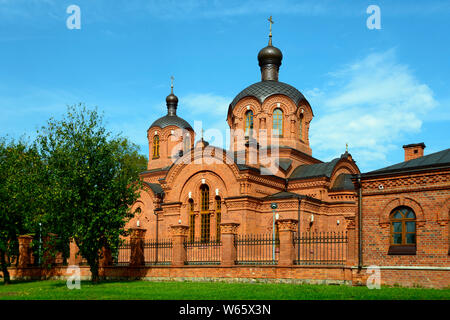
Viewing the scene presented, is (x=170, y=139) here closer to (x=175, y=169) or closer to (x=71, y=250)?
(x=175, y=169)

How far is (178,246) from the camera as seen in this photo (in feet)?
67.5

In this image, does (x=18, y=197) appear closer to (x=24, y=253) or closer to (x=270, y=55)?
(x=24, y=253)

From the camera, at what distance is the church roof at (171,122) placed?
4019 centimetres

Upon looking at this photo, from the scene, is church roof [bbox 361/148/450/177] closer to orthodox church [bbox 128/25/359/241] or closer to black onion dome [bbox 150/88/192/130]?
orthodox church [bbox 128/25/359/241]

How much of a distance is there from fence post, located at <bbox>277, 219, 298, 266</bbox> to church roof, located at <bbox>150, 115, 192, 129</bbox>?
23.6 meters

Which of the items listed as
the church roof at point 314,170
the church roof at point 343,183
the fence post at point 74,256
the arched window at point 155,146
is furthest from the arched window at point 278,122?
the fence post at point 74,256

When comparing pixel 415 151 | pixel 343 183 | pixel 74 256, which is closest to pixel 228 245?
pixel 74 256

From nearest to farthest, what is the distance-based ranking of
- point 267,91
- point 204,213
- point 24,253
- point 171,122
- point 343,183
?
1. point 24,253
2. point 204,213
3. point 343,183
4. point 267,91
5. point 171,122

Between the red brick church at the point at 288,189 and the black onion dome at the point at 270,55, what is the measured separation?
7 centimetres

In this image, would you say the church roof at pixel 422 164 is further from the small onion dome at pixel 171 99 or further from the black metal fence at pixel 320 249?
the small onion dome at pixel 171 99

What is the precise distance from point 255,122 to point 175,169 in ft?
21.5

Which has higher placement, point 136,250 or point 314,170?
point 314,170

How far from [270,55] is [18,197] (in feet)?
66.3
